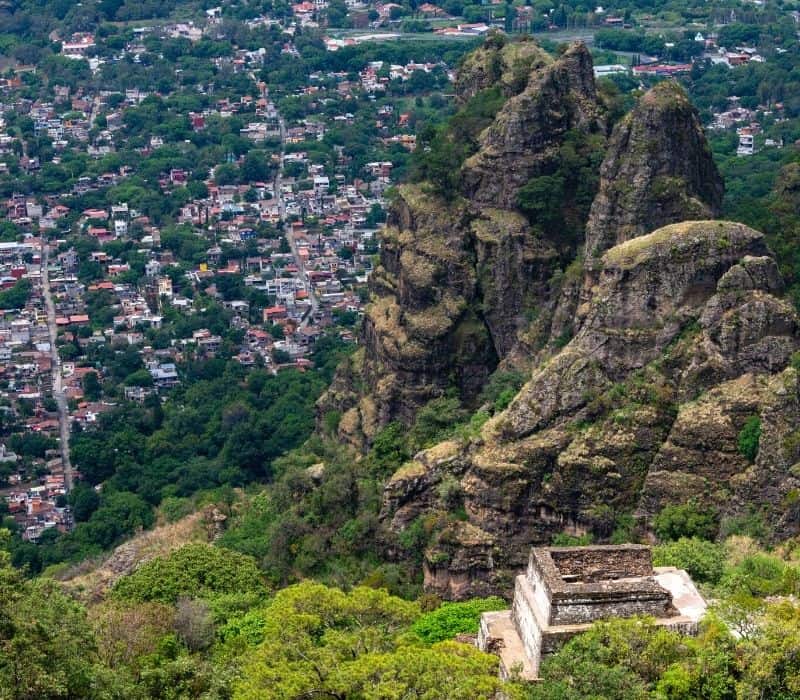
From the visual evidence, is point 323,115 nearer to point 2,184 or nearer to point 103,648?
point 2,184

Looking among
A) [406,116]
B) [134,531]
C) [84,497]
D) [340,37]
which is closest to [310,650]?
[134,531]

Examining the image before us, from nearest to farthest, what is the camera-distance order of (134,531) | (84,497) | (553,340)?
(553,340), (134,531), (84,497)

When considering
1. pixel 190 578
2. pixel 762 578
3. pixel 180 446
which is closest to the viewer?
pixel 762 578

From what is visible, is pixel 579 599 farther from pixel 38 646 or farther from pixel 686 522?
pixel 38 646

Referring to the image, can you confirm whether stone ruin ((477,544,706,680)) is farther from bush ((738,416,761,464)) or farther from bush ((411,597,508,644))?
bush ((738,416,761,464))

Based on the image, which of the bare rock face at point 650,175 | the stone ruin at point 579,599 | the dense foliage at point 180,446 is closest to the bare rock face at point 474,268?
the bare rock face at point 650,175

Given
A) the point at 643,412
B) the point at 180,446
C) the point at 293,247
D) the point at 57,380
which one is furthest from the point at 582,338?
the point at 293,247
